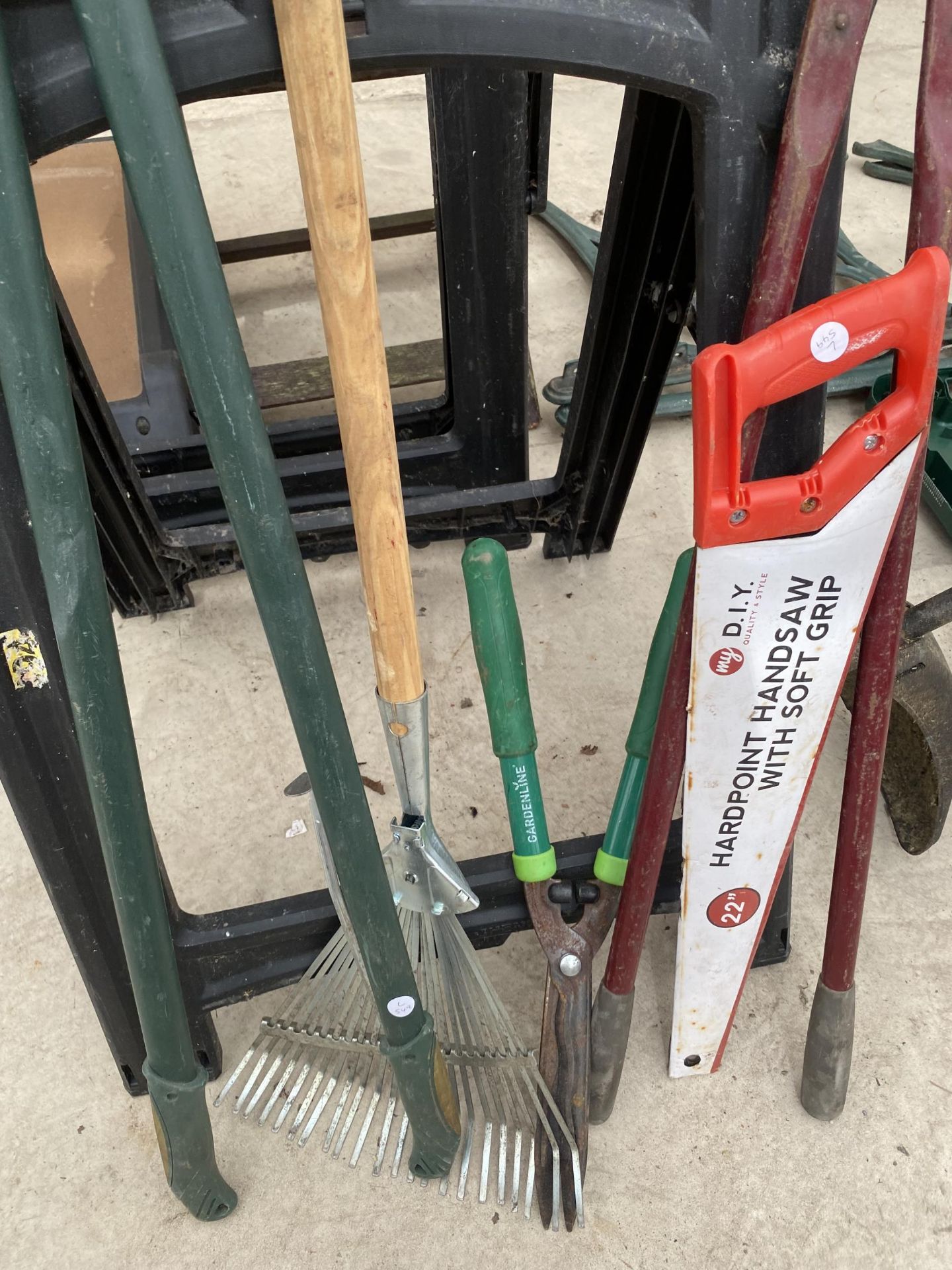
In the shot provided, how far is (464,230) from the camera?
4.99 ft

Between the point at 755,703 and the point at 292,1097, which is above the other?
the point at 755,703

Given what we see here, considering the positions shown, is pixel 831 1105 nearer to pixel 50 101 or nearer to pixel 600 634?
pixel 600 634

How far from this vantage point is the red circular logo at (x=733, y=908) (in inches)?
43.4

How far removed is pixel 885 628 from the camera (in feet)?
3.17

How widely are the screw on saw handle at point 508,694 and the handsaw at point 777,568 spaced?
170 mm

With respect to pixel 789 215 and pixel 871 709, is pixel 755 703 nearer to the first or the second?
pixel 871 709

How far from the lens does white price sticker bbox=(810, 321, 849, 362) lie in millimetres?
793

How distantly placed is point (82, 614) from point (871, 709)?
27.6 inches

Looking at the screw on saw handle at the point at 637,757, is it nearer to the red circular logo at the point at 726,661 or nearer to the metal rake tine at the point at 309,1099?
the red circular logo at the point at 726,661

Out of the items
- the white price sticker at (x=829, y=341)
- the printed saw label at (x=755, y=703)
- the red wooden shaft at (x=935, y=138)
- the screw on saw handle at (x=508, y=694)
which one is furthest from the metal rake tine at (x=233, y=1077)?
the red wooden shaft at (x=935, y=138)

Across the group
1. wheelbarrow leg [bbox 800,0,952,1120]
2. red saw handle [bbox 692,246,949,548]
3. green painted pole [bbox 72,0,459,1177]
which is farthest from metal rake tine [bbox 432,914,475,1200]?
red saw handle [bbox 692,246,949,548]

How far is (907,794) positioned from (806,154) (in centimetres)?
92

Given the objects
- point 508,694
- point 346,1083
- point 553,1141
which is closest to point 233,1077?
point 346,1083

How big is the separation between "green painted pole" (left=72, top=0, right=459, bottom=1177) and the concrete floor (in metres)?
0.27
